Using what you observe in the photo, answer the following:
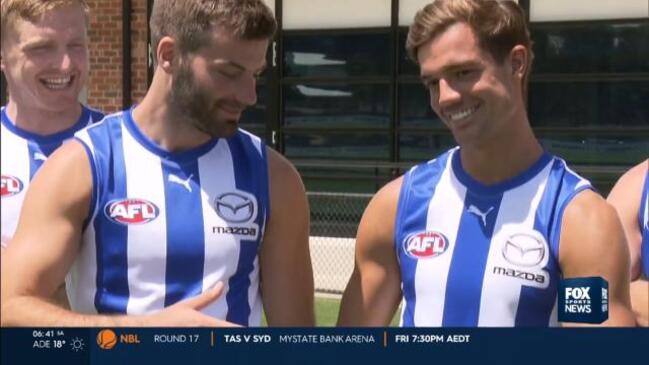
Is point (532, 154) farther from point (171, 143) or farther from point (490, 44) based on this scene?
point (171, 143)

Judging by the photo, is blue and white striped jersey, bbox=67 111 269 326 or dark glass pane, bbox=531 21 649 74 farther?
dark glass pane, bbox=531 21 649 74

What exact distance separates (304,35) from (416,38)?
3.75 ft

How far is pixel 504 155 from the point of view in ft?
4.41

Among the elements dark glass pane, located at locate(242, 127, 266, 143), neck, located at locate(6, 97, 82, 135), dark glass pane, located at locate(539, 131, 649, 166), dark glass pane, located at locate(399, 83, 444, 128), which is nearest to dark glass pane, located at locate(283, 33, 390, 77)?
dark glass pane, located at locate(399, 83, 444, 128)

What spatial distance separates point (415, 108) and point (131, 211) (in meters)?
1.69

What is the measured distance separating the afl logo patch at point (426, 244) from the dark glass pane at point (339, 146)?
0.98 meters

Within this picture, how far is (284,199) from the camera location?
1402mm

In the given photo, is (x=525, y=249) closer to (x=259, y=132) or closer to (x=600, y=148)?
(x=259, y=132)

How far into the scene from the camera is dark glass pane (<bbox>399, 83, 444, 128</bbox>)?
8.61 ft

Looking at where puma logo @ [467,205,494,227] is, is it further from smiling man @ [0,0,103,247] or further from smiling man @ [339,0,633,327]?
smiling man @ [0,0,103,247]

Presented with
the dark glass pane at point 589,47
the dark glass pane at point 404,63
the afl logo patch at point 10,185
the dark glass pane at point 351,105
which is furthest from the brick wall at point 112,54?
the dark glass pane at point 589,47

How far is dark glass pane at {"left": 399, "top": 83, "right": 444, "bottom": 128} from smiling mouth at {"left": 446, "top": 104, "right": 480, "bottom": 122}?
114 centimetres
